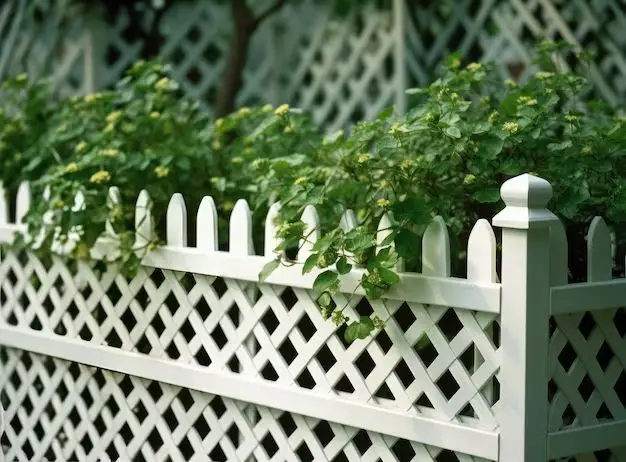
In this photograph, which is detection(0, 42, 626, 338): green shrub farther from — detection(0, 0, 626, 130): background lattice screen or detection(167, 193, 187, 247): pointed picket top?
detection(0, 0, 626, 130): background lattice screen

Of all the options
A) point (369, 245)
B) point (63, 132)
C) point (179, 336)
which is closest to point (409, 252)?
point (369, 245)

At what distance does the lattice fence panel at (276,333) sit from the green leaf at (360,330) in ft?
0.28

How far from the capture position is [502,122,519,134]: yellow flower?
3.04 meters

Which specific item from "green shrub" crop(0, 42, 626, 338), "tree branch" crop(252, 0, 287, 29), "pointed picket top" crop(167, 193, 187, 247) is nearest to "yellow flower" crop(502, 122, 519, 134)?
"green shrub" crop(0, 42, 626, 338)

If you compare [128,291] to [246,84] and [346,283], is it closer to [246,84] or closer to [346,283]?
[346,283]

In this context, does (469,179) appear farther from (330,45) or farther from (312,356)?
(330,45)

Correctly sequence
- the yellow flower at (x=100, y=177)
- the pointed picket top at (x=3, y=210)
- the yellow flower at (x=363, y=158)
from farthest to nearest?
the pointed picket top at (x=3, y=210), the yellow flower at (x=100, y=177), the yellow flower at (x=363, y=158)

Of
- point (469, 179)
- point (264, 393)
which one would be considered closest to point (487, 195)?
point (469, 179)

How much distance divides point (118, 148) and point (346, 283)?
4.17ft

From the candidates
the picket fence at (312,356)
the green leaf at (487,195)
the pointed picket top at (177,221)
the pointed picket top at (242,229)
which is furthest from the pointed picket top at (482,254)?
the pointed picket top at (177,221)

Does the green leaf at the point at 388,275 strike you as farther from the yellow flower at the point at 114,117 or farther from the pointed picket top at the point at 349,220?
the yellow flower at the point at 114,117

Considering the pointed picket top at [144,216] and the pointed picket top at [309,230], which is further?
the pointed picket top at [144,216]

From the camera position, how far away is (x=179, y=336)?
11.5 ft

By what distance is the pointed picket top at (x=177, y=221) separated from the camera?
3479mm
